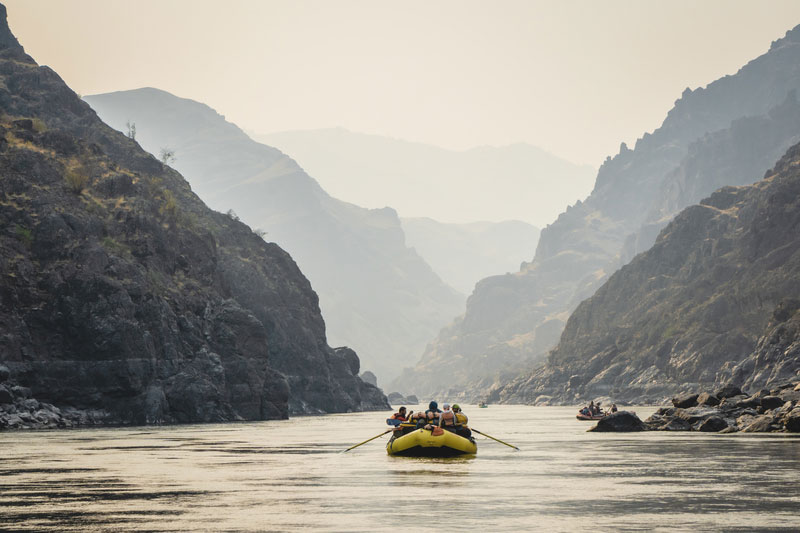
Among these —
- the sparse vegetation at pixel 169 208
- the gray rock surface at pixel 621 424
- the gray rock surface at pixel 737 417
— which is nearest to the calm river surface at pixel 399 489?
the gray rock surface at pixel 737 417

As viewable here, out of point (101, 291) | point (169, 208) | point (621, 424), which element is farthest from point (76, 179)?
point (621, 424)

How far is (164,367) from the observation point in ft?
380

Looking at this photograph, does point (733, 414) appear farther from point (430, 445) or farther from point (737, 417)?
point (430, 445)

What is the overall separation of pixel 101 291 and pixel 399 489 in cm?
8324

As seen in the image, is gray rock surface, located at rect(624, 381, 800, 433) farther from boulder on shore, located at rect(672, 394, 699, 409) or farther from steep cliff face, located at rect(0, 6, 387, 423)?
steep cliff face, located at rect(0, 6, 387, 423)

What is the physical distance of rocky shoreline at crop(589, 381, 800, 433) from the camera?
74250 mm

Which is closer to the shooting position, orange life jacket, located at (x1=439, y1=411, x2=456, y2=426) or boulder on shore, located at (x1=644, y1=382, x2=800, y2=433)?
orange life jacket, located at (x1=439, y1=411, x2=456, y2=426)

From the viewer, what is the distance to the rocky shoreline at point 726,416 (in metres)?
74.2

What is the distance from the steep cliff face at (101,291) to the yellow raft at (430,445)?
55198 mm

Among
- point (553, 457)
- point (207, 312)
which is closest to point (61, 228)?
point (207, 312)

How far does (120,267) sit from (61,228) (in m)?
8.55

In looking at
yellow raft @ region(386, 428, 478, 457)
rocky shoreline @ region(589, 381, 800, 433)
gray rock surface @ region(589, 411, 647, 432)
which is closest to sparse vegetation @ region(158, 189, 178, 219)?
rocky shoreline @ region(589, 381, 800, 433)

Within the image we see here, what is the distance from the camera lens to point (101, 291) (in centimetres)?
11062

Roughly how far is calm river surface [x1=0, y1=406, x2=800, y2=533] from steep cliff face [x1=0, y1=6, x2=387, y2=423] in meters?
44.5
